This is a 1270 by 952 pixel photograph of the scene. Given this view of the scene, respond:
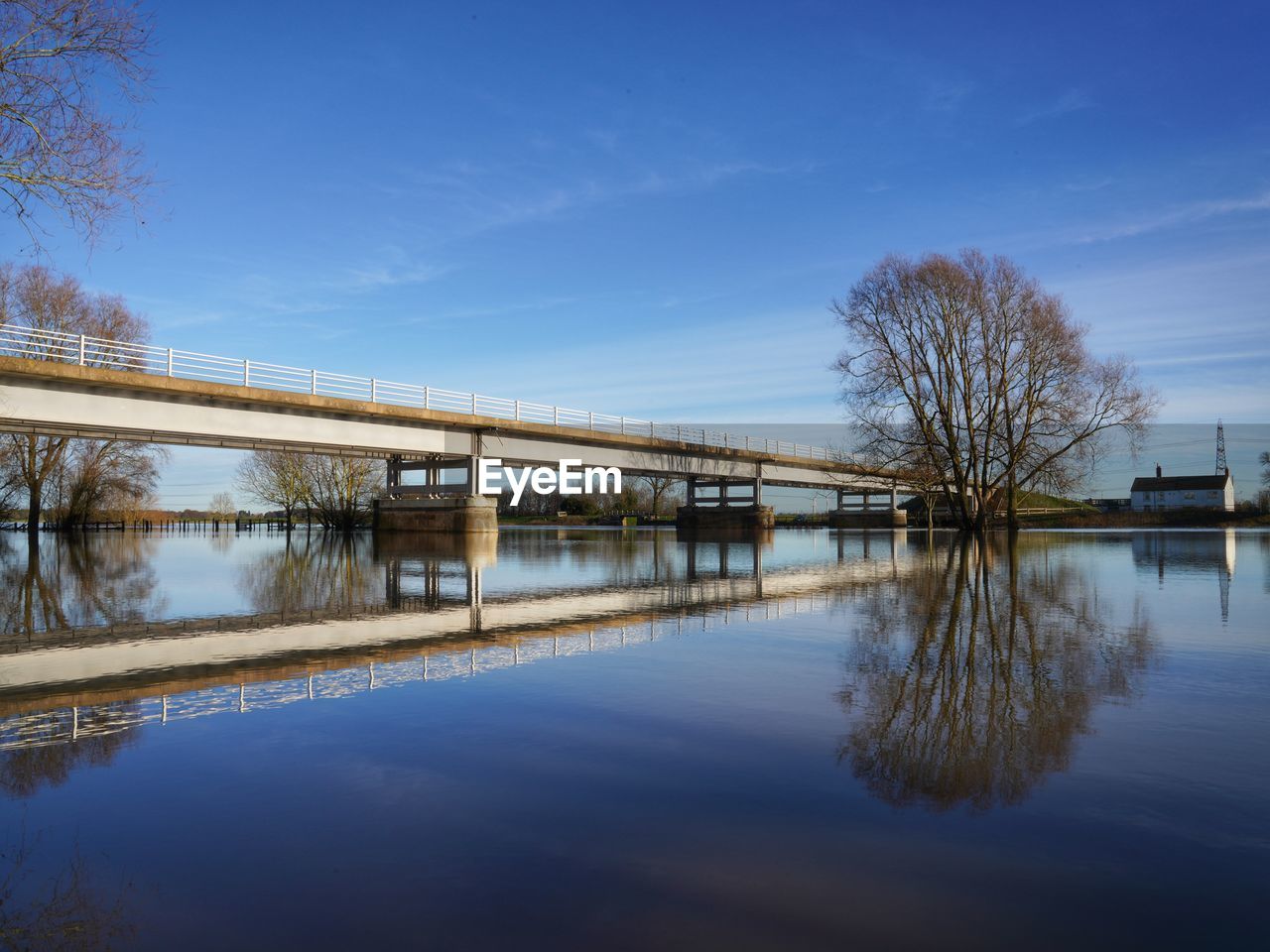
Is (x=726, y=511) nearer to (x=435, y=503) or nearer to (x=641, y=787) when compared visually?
(x=435, y=503)

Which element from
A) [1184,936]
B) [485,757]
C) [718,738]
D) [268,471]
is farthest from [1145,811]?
[268,471]

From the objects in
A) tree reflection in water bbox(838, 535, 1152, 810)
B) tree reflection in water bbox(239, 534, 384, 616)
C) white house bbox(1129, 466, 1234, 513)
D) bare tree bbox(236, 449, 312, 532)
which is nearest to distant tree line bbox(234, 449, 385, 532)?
bare tree bbox(236, 449, 312, 532)

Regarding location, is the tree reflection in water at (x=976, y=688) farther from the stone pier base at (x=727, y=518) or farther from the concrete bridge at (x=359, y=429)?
the stone pier base at (x=727, y=518)

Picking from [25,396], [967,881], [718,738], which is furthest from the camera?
[25,396]

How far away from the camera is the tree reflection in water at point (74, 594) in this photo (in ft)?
38.3

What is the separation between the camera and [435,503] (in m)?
42.9

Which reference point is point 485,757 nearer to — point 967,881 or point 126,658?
point 967,881

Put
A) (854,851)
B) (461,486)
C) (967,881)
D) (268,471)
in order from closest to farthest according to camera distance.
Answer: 1. (967,881)
2. (854,851)
3. (461,486)
4. (268,471)

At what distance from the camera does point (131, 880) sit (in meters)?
3.28

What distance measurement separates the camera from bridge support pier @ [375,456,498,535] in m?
40.7

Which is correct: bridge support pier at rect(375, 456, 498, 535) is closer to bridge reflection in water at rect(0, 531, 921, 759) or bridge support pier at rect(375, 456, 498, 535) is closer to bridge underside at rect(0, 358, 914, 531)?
bridge underside at rect(0, 358, 914, 531)

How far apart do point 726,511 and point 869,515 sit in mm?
19387

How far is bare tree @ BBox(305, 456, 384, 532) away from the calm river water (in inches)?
2113

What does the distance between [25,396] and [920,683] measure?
1154 inches
